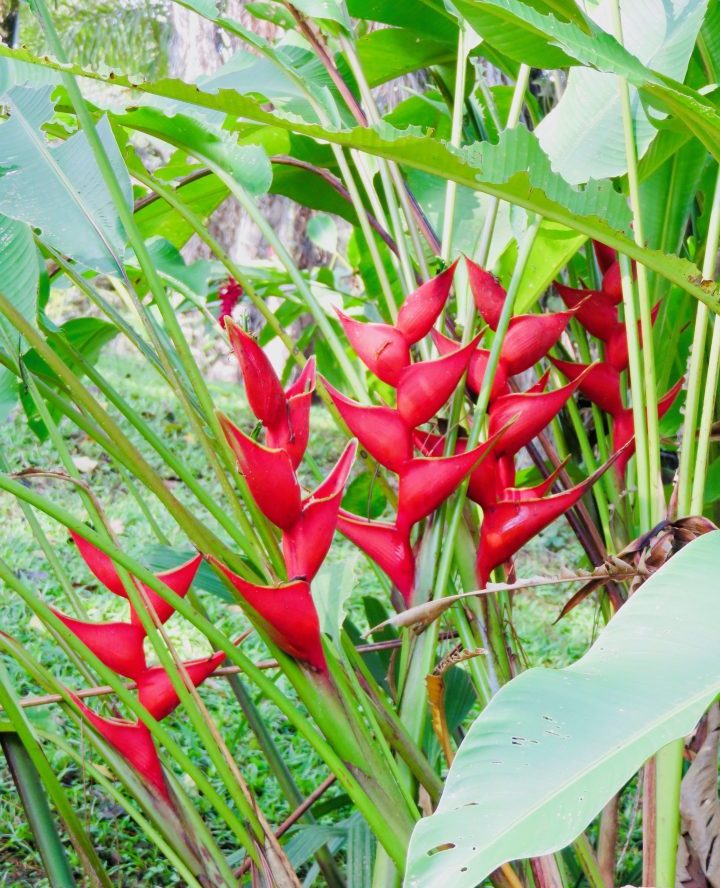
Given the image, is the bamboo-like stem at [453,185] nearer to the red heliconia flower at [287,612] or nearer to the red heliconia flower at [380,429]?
the red heliconia flower at [380,429]

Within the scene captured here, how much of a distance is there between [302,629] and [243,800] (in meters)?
0.09

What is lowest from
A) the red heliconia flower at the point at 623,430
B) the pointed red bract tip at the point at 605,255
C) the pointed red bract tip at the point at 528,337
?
the red heliconia flower at the point at 623,430

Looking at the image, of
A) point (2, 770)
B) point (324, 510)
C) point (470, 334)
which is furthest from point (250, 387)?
point (2, 770)

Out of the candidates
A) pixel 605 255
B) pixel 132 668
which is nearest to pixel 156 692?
pixel 132 668

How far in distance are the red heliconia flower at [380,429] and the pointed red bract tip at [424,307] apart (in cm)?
6

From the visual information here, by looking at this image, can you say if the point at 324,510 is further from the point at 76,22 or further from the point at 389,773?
the point at 76,22

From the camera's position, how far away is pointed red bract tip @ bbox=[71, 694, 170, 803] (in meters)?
0.50

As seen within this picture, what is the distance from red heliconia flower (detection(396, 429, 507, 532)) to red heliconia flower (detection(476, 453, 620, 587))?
0.13 ft

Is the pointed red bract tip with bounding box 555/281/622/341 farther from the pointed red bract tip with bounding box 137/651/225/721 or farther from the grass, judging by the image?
the pointed red bract tip with bounding box 137/651/225/721

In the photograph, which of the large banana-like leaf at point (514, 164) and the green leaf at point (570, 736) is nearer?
the green leaf at point (570, 736)

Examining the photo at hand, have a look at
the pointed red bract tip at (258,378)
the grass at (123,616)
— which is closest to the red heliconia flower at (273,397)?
the pointed red bract tip at (258,378)

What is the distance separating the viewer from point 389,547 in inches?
21.1

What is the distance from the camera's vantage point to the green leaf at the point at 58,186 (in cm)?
53

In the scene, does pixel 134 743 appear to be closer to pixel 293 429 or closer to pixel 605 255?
pixel 293 429
